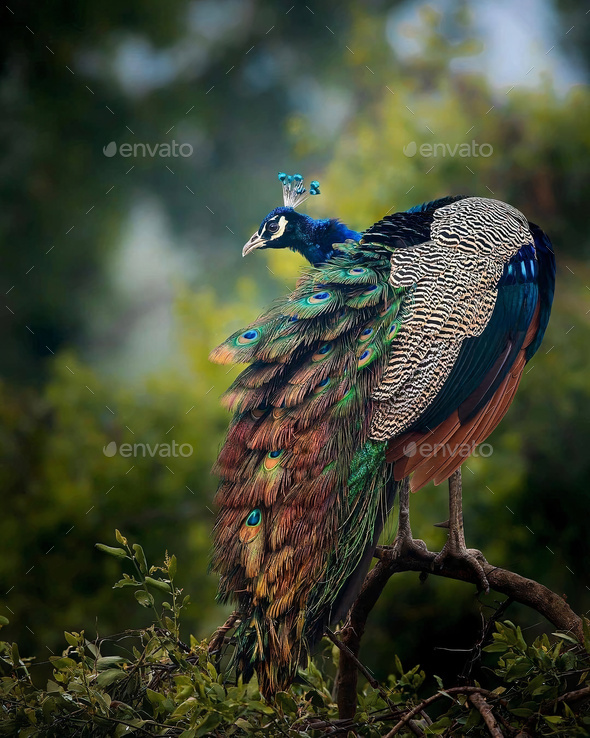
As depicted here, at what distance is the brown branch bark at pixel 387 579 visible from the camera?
1.61 metres

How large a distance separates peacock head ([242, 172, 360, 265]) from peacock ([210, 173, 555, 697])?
159mm

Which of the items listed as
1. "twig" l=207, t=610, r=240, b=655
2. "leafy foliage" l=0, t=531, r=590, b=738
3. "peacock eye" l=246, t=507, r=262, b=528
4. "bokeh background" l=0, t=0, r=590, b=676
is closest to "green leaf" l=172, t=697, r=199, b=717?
"leafy foliage" l=0, t=531, r=590, b=738

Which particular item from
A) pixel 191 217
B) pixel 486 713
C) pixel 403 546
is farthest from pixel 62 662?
pixel 191 217

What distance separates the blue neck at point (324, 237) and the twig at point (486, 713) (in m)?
1.37

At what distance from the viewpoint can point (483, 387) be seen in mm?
1925

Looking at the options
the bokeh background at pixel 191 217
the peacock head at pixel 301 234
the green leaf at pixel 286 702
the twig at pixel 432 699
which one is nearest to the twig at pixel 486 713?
the twig at pixel 432 699

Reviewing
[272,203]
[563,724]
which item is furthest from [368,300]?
[272,203]

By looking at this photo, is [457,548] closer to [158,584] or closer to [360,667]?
[360,667]

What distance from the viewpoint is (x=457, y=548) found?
6.11 ft

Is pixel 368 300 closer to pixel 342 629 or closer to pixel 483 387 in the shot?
pixel 483 387

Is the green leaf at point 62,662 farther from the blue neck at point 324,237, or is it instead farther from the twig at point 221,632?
the blue neck at point 324,237

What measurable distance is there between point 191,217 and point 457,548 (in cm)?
195

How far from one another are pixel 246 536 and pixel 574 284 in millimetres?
1914

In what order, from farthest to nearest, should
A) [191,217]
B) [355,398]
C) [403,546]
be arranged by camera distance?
[191,217]
[403,546]
[355,398]
